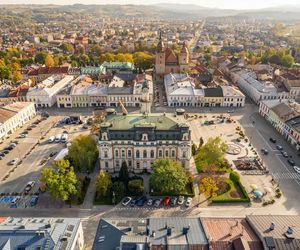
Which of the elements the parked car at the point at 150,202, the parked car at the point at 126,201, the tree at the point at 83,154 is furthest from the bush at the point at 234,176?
the tree at the point at 83,154

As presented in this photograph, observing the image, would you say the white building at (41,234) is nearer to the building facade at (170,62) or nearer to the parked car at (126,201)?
the parked car at (126,201)

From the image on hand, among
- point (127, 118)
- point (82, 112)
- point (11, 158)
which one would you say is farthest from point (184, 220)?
point (82, 112)

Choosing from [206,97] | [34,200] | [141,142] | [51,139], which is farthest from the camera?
[206,97]

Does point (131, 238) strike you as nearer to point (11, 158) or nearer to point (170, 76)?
point (11, 158)

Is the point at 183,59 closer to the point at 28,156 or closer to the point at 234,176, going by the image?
the point at 234,176

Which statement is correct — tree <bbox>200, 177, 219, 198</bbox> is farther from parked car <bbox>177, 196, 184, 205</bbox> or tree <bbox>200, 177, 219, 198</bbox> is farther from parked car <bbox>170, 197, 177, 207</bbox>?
parked car <bbox>170, 197, 177, 207</bbox>

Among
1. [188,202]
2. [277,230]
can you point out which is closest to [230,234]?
[277,230]
